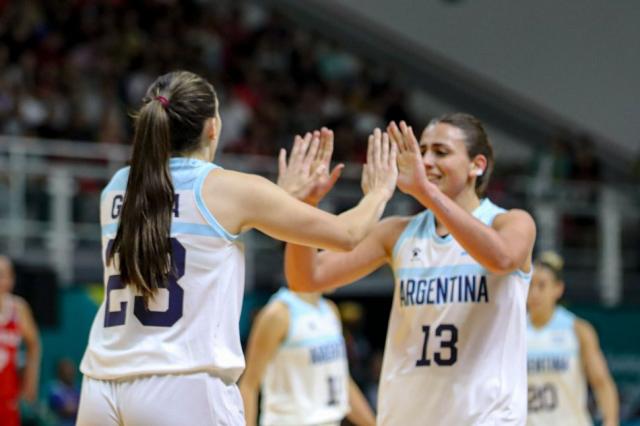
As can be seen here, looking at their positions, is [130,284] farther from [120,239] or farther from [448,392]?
[448,392]

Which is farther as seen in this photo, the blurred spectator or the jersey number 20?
the blurred spectator

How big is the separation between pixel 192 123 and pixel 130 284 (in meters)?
0.61

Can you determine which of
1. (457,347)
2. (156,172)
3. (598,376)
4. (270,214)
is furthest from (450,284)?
(598,376)

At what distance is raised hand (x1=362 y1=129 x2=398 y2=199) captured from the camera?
15.1 feet

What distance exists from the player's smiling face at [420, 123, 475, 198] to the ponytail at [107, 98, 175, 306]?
137 cm

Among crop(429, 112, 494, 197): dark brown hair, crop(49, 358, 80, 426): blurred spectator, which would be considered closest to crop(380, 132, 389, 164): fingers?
crop(429, 112, 494, 197): dark brown hair

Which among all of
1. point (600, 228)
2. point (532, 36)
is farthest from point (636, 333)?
point (532, 36)

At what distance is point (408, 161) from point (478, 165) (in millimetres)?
554

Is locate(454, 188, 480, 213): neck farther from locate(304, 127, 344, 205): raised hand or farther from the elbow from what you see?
locate(304, 127, 344, 205): raised hand

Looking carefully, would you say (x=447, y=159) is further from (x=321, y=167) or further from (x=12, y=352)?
(x=12, y=352)

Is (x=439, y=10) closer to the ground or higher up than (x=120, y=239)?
higher up

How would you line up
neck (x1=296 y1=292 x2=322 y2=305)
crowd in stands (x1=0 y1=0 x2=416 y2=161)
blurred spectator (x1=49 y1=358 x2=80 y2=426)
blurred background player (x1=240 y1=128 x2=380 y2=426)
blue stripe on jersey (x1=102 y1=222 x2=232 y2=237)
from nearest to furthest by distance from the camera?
1. blue stripe on jersey (x1=102 y1=222 x2=232 y2=237)
2. blurred background player (x1=240 y1=128 x2=380 y2=426)
3. neck (x1=296 y1=292 x2=322 y2=305)
4. blurred spectator (x1=49 y1=358 x2=80 y2=426)
5. crowd in stands (x1=0 y1=0 x2=416 y2=161)

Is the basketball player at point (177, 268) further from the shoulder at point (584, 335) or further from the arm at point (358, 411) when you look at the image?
the shoulder at point (584, 335)

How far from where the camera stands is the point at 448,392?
4977mm
